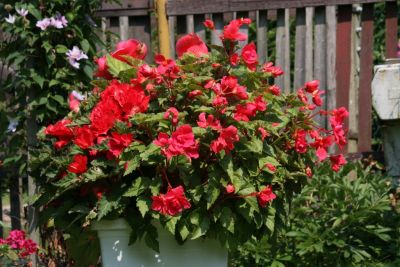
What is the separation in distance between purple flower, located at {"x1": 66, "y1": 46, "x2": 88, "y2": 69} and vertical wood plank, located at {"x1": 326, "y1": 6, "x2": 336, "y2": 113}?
1.61m

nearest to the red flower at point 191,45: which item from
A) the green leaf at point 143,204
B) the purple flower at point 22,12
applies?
the green leaf at point 143,204

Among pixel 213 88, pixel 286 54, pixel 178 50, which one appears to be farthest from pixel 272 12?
pixel 213 88

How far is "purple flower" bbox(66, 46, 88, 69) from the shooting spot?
4188mm

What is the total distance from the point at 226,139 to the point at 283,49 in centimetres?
257

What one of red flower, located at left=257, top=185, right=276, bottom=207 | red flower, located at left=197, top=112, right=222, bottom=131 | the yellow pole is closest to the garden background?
the yellow pole

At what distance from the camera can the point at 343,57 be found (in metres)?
5.03

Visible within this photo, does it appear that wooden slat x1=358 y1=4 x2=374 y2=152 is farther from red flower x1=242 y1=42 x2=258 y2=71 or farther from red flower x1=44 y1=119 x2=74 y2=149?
red flower x1=44 y1=119 x2=74 y2=149

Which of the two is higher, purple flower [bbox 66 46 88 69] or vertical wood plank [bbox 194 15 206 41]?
vertical wood plank [bbox 194 15 206 41]

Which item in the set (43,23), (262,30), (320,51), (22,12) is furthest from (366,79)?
(22,12)

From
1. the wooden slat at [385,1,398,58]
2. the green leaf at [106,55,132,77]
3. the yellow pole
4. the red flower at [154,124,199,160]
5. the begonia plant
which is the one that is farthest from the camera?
the wooden slat at [385,1,398,58]

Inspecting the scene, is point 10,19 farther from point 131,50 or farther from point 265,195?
point 265,195

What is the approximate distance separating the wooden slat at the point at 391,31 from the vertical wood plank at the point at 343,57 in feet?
0.77

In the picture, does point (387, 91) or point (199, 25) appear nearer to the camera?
point (387, 91)

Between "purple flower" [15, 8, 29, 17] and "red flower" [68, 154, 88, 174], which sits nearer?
"red flower" [68, 154, 88, 174]
